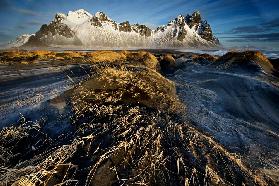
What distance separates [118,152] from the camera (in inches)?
194

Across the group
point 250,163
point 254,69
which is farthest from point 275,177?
point 254,69

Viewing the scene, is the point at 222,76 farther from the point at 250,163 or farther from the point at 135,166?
the point at 135,166

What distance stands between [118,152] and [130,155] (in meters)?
0.19

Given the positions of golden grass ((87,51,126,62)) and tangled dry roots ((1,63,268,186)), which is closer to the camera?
tangled dry roots ((1,63,268,186))

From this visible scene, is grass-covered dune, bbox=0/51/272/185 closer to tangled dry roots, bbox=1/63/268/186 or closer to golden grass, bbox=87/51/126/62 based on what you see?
tangled dry roots, bbox=1/63/268/186

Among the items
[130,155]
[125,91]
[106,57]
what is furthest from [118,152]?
[106,57]

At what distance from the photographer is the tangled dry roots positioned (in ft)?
14.8

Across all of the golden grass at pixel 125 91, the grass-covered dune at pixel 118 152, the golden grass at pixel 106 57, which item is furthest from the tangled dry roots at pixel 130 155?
the golden grass at pixel 106 57

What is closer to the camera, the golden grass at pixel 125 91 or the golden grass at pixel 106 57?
the golden grass at pixel 125 91

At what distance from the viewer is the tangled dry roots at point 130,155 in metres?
4.50

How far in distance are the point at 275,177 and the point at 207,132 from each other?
1.76 metres

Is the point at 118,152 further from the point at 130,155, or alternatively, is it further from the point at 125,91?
the point at 125,91

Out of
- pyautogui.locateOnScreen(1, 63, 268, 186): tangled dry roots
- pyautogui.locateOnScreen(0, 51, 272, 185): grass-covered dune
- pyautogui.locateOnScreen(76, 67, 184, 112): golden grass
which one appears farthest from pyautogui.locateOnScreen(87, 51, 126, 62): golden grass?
pyautogui.locateOnScreen(1, 63, 268, 186): tangled dry roots

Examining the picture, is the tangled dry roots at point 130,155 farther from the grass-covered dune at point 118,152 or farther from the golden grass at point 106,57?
the golden grass at point 106,57
